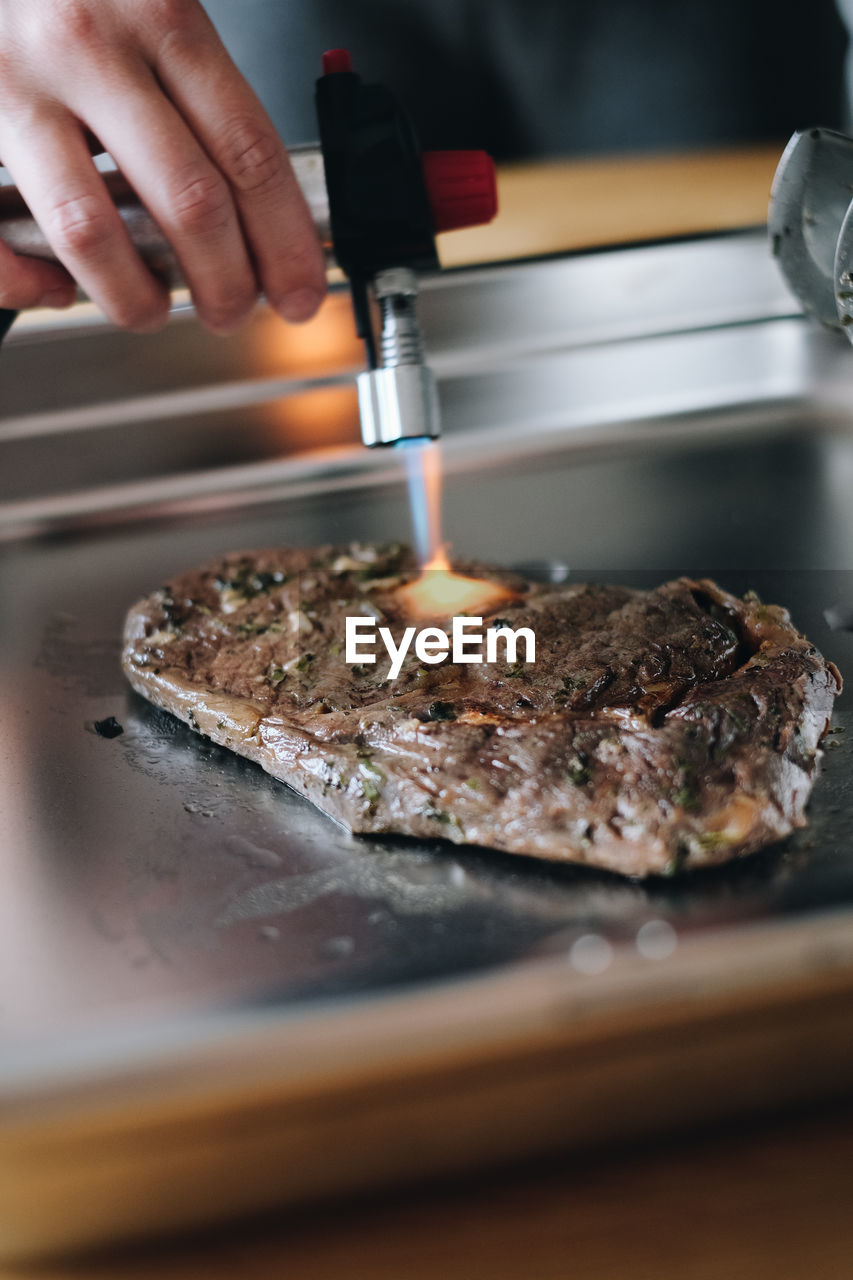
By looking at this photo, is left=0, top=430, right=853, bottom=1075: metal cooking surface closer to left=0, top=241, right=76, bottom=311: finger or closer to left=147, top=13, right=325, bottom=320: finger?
left=0, top=241, right=76, bottom=311: finger

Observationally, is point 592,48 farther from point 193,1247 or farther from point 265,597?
point 193,1247

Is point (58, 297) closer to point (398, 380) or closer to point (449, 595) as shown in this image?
point (398, 380)

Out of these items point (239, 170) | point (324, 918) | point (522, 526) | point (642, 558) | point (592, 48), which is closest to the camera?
point (324, 918)

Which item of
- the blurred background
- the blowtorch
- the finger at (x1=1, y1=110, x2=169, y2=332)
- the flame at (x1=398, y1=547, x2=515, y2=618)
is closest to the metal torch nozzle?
the blowtorch

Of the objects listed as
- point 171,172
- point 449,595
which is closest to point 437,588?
point 449,595

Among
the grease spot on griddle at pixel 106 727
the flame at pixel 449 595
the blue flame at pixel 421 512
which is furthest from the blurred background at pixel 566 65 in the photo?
the grease spot on griddle at pixel 106 727

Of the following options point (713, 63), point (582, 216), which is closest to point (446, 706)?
point (582, 216)

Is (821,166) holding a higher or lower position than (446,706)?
higher

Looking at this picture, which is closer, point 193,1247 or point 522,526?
point 193,1247
